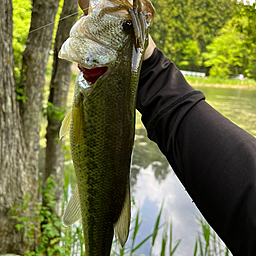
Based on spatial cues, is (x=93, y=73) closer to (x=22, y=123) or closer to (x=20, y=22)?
(x=22, y=123)

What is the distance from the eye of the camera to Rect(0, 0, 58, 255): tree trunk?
2.36 meters

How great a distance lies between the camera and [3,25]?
7.17ft

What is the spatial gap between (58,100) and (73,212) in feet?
7.53

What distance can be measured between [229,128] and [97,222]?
584 mm

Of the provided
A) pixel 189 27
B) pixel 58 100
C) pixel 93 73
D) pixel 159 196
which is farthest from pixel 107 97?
pixel 189 27

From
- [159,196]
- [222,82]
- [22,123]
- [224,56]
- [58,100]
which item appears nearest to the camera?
[22,123]

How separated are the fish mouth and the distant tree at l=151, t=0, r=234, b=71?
56.4ft

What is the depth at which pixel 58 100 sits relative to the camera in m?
3.10

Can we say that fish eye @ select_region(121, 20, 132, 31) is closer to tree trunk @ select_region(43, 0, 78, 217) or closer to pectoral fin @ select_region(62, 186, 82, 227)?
pectoral fin @ select_region(62, 186, 82, 227)

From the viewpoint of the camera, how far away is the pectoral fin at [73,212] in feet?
3.18

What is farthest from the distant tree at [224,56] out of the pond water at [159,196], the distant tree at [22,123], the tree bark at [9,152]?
the tree bark at [9,152]

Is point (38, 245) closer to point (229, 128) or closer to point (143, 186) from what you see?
point (229, 128)

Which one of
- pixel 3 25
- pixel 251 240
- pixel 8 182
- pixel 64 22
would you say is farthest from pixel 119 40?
pixel 64 22

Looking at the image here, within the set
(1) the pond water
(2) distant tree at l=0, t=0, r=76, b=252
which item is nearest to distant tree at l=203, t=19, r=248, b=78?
(1) the pond water
